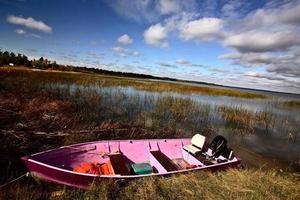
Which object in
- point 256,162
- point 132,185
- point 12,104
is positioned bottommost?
point 256,162

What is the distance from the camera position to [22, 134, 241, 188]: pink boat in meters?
4.54

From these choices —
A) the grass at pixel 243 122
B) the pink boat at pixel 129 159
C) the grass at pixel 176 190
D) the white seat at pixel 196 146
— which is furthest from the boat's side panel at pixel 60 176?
the grass at pixel 243 122

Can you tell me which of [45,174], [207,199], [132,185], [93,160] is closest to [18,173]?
[45,174]

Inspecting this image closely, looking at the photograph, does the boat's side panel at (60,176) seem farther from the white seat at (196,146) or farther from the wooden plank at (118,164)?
the white seat at (196,146)

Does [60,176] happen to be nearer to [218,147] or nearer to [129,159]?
[129,159]

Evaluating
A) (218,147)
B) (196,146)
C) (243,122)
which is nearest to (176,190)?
(196,146)

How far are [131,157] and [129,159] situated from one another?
83 mm

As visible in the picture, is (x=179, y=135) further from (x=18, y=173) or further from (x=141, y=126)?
(x=18, y=173)

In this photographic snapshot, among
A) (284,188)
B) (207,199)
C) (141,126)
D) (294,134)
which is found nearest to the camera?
(207,199)

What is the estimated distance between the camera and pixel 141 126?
33.4 feet

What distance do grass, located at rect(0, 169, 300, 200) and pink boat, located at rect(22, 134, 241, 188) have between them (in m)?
0.19

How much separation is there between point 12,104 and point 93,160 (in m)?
4.95

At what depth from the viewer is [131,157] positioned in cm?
640

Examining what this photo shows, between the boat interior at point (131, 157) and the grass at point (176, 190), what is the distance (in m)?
0.59
